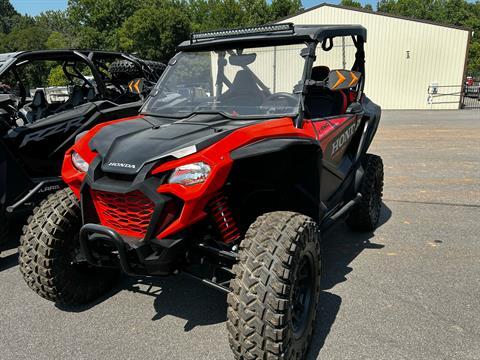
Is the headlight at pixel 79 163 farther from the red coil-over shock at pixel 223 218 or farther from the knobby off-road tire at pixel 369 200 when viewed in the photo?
the knobby off-road tire at pixel 369 200

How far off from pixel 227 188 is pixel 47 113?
156 inches

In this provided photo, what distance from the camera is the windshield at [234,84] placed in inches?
130

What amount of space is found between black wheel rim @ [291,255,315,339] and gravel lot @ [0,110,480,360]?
0.84 feet

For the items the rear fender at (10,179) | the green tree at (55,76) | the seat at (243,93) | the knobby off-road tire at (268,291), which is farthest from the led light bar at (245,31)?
the green tree at (55,76)

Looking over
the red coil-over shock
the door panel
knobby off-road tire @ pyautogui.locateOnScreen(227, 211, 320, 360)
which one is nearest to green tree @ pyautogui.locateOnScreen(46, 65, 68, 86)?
the door panel

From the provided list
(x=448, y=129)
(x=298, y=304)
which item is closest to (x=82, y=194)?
(x=298, y=304)

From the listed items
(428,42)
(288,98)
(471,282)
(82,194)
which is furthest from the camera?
(428,42)

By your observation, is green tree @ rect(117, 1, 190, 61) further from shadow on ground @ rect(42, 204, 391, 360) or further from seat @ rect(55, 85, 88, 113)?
shadow on ground @ rect(42, 204, 391, 360)

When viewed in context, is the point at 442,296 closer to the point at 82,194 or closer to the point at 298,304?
the point at 298,304

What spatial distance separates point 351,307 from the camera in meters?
3.30

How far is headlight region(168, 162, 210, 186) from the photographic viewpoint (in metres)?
2.34

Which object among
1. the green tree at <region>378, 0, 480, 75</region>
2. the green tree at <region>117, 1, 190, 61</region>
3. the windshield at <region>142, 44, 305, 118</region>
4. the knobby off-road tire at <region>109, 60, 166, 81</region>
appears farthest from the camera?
the green tree at <region>378, 0, 480, 75</region>

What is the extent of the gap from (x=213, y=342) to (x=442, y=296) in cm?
190

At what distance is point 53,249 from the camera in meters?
2.94
